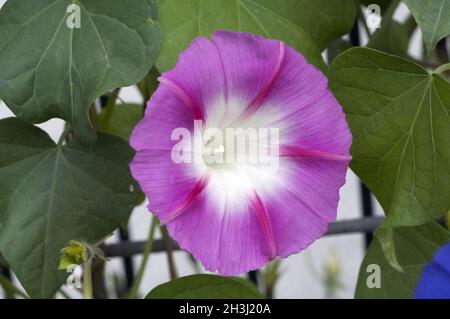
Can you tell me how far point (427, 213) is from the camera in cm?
77

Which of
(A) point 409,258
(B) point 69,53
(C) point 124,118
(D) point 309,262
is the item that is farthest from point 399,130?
(D) point 309,262

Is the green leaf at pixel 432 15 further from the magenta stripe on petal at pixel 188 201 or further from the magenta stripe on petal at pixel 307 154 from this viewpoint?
the magenta stripe on petal at pixel 188 201

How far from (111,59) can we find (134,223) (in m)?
1.58

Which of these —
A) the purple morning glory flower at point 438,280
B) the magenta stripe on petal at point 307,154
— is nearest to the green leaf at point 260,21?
the magenta stripe on petal at point 307,154

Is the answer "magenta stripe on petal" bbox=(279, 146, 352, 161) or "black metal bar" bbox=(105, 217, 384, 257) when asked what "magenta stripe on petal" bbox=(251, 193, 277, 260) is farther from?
"black metal bar" bbox=(105, 217, 384, 257)

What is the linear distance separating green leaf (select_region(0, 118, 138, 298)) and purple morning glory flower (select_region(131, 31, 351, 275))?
123 mm

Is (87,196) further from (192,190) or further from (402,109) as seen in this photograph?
(402,109)

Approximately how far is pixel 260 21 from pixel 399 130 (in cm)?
17

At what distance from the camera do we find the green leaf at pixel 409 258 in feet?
3.01

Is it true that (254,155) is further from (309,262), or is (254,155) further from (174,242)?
(309,262)

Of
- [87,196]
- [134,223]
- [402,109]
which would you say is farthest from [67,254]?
[134,223]

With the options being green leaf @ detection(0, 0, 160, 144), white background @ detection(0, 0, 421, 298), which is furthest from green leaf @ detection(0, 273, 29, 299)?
white background @ detection(0, 0, 421, 298)

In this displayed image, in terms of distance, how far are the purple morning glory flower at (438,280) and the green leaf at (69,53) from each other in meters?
0.31
